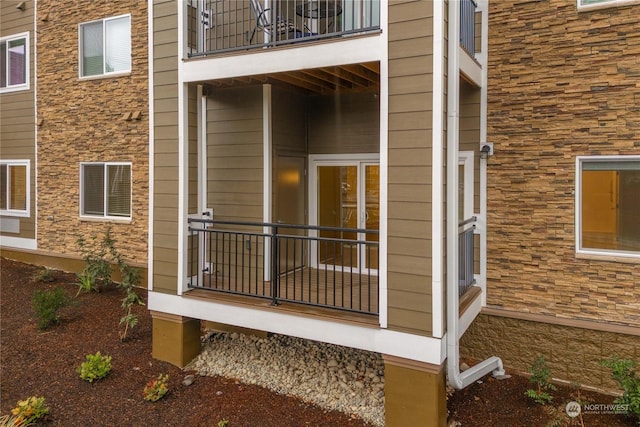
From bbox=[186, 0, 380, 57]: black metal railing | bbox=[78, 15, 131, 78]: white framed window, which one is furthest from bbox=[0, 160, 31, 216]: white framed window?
bbox=[186, 0, 380, 57]: black metal railing

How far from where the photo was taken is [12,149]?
→ 11.2 meters

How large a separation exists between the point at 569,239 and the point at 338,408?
368cm

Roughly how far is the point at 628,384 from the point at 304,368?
3.83 m

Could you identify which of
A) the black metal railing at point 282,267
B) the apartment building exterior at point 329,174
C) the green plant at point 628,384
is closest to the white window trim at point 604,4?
the apartment building exterior at point 329,174

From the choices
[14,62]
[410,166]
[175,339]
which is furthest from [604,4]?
[14,62]

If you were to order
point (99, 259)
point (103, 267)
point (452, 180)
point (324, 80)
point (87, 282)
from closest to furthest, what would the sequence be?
point (452, 180)
point (324, 80)
point (87, 282)
point (103, 267)
point (99, 259)

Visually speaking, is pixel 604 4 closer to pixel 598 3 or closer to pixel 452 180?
pixel 598 3

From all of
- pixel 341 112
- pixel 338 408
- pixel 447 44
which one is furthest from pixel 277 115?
pixel 338 408

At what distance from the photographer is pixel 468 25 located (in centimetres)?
548

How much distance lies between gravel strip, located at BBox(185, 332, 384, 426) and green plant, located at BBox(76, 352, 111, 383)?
1102 millimetres

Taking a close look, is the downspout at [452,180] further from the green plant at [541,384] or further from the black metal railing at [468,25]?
the green plant at [541,384]

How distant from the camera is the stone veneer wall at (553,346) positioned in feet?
17.1

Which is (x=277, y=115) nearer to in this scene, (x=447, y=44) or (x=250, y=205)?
(x=250, y=205)

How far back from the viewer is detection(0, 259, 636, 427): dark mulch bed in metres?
4.79
